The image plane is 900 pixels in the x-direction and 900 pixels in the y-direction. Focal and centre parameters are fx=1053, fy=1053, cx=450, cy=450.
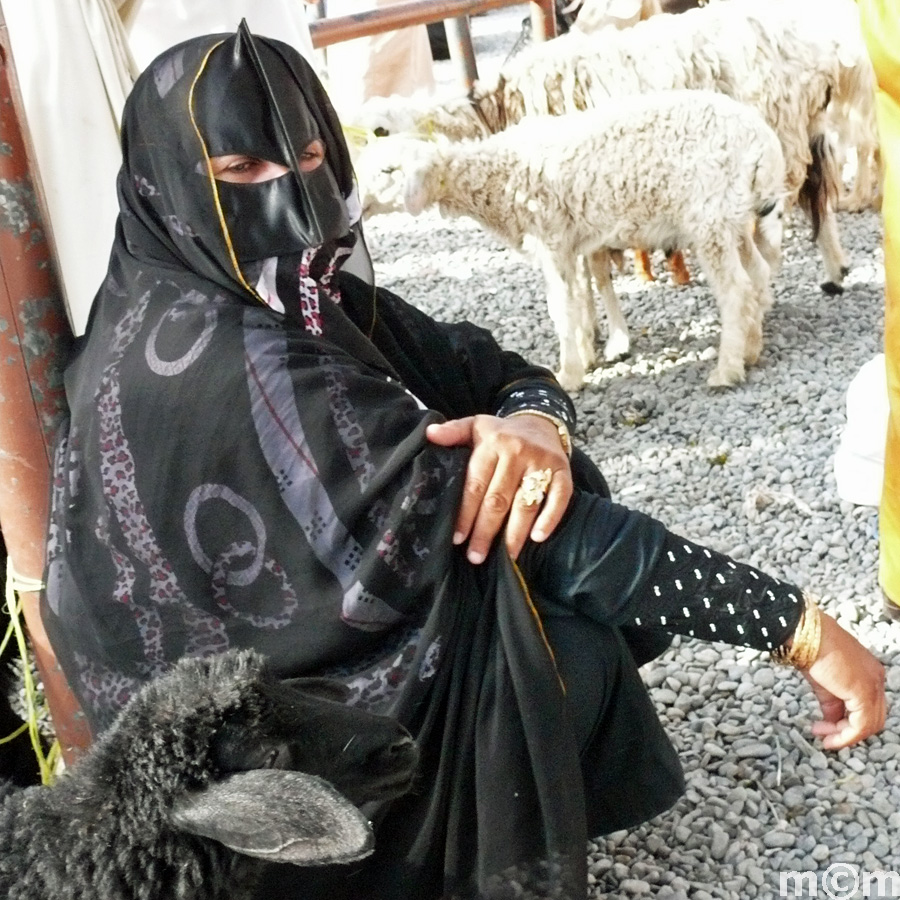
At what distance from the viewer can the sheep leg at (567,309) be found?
4742 mm

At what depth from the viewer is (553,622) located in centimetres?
186

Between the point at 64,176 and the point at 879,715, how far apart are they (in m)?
1.96

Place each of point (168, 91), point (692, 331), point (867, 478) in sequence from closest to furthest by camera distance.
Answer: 1. point (168, 91)
2. point (867, 478)
3. point (692, 331)

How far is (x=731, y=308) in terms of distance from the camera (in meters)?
4.58

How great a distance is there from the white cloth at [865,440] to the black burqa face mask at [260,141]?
6.43 ft

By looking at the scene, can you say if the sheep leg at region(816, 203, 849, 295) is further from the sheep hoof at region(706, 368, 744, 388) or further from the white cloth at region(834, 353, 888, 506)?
the white cloth at region(834, 353, 888, 506)

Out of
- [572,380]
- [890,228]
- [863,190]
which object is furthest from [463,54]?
[890,228]

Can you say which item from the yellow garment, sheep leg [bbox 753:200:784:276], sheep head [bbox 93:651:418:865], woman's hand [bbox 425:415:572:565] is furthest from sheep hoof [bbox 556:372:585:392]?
sheep head [bbox 93:651:418:865]

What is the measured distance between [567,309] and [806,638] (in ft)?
10.1

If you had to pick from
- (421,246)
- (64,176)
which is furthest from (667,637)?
(421,246)

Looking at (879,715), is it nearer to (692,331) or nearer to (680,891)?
(680,891)

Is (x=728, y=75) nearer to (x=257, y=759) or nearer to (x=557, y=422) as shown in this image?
(x=557, y=422)

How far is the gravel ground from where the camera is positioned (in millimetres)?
2250

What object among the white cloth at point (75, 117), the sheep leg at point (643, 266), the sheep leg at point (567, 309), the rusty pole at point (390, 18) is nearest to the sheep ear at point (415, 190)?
the sheep leg at point (567, 309)
